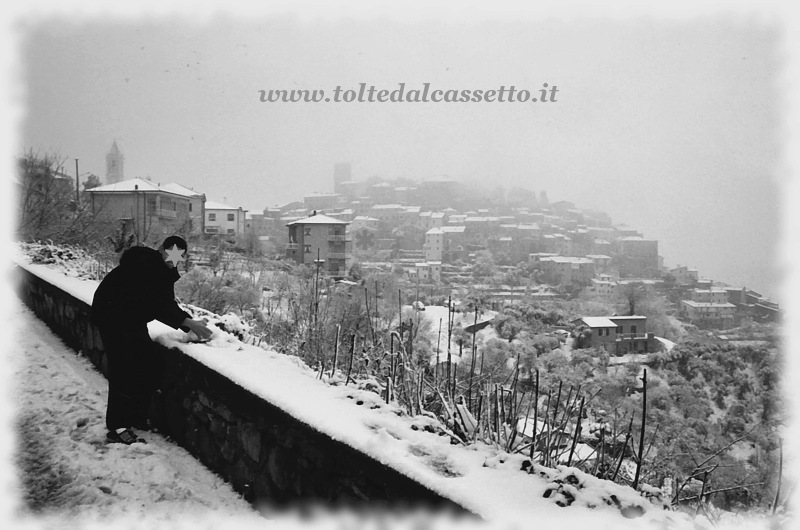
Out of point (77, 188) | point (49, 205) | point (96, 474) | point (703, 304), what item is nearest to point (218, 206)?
point (77, 188)

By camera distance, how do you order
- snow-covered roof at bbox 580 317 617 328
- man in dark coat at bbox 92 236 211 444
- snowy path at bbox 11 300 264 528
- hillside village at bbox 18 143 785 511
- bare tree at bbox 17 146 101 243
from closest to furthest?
1. snowy path at bbox 11 300 264 528
2. hillside village at bbox 18 143 785 511
3. man in dark coat at bbox 92 236 211 444
4. bare tree at bbox 17 146 101 243
5. snow-covered roof at bbox 580 317 617 328

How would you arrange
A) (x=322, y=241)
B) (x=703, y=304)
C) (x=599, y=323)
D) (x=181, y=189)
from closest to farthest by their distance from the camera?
(x=181, y=189), (x=599, y=323), (x=703, y=304), (x=322, y=241)

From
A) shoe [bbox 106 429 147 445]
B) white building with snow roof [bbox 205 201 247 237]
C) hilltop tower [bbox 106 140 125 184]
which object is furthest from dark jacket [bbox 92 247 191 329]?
white building with snow roof [bbox 205 201 247 237]

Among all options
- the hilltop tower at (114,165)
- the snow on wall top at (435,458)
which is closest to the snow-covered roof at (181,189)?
the hilltop tower at (114,165)

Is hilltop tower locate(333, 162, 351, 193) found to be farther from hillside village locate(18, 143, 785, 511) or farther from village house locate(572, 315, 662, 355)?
village house locate(572, 315, 662, 355)

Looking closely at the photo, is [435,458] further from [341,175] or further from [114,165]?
[341,175]

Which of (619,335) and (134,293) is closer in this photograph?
(134,293)

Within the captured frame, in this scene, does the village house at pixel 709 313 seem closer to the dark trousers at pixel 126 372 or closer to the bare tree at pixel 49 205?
the bare tree at pixel 49 205

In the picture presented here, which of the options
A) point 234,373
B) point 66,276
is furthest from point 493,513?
point 66,276
